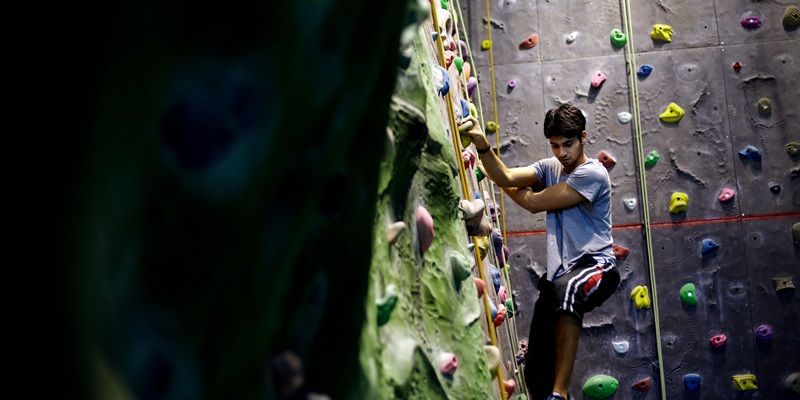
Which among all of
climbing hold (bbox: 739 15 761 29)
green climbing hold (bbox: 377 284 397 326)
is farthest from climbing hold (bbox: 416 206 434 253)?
climbing hold (bbox: 739 15 761 29)

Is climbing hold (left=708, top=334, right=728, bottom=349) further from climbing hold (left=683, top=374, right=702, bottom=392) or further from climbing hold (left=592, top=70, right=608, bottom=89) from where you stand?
climbing hold (left=592, top=70, right=608, bottom=89)

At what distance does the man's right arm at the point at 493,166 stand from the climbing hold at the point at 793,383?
1980 mm

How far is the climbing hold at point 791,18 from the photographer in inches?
154

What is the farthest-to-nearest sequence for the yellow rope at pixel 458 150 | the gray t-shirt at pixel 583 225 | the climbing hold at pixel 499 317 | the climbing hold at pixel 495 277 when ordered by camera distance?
the climbing hold at pixel 495 277 < the gray t-shirt at pixel 583 225 < the climbing hold at pixel 499 317 < the yellow rope at pixel 458 150

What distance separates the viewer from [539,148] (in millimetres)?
3977

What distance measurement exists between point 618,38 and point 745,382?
163 cm

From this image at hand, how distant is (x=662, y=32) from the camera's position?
157 inches

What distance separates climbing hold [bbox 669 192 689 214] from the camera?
383cm

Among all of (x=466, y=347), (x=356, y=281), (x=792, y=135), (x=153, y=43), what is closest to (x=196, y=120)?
(x=153, y=43)

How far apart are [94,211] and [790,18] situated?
4.06 metres

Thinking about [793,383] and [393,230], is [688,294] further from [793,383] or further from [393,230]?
[393,230]

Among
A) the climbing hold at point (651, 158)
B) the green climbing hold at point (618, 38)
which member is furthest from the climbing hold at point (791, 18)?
the climbing hold at point (651, 158)

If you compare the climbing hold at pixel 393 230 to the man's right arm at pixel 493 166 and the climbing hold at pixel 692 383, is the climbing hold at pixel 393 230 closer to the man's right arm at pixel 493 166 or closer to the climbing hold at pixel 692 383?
the man's right arm at pixel 493 166

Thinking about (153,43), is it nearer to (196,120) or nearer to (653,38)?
(196,120)
